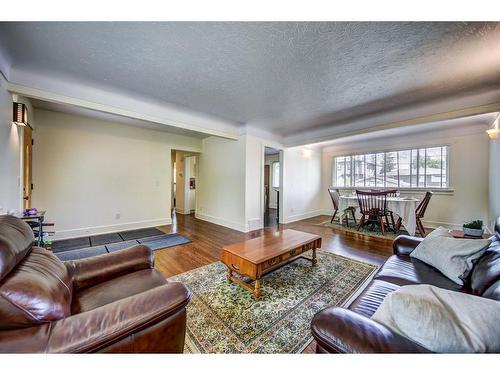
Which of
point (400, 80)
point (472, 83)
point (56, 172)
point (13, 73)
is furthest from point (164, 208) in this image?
point (472, 83)

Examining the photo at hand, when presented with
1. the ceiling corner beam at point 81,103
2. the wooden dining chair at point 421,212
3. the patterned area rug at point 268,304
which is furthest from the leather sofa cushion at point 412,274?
the ceiling corner beam at point 81,103

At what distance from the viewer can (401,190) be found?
16.6 ft

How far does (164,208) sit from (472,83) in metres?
5.96

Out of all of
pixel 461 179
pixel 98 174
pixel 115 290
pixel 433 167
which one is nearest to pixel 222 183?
pixel 98 174

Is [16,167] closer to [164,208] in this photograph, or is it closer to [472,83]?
[164,208]

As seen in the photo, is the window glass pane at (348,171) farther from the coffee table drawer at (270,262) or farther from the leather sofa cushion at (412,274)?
the coffee table drawer at (270,262)

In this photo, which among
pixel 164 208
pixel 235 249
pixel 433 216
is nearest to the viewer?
pixel 235 249

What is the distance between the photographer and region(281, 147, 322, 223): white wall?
538 centimetres

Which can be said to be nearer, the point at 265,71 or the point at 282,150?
the point at 265,71

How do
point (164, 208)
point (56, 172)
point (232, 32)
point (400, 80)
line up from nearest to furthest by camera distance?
point (232, 32) < point (400, 80) < point (56, 172) < point (164, 208)

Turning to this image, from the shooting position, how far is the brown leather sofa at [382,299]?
0.70m

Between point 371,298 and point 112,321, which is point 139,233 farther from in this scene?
point 371,298

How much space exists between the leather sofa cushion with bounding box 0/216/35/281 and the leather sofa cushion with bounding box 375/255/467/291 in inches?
87.8

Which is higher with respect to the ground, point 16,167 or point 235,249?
point 16,167
